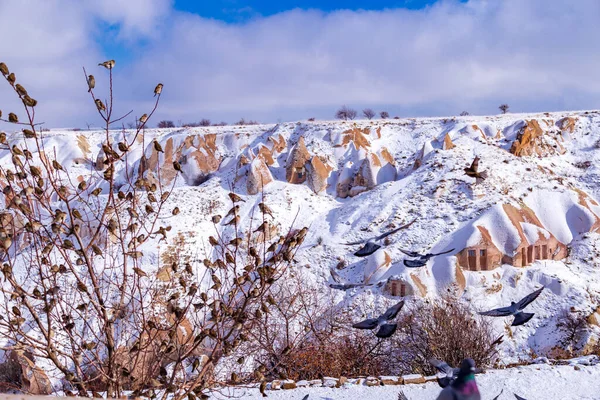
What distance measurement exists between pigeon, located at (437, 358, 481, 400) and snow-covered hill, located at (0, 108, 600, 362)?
6366 mm

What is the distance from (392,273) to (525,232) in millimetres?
4949

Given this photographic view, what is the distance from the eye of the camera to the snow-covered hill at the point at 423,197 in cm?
1302

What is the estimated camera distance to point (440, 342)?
27.5 ft

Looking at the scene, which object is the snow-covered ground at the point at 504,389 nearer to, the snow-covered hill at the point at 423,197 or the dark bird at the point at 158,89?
the snow-covered hill at the point at 423,197

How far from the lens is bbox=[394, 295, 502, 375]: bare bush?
8.03 m

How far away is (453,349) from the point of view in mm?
8133

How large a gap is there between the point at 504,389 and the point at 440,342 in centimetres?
282

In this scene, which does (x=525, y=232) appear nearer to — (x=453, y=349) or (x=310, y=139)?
(x=453, y=349)

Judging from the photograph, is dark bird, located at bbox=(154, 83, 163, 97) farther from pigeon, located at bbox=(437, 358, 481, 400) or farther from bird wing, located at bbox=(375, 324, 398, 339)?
bird wing, located at bbox=(375, 324, 398, 339)

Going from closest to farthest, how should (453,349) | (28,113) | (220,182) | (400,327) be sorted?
1. (28,113)
2. (453,349)
3. (400,327)
4. (220,182)

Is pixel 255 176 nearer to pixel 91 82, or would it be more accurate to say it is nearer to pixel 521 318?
pixel 521 318

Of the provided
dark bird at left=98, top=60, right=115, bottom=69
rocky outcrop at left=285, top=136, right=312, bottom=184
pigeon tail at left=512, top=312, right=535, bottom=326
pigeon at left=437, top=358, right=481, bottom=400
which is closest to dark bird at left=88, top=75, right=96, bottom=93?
Result: dark bird at left=98, top=60, right=115, bottom=69

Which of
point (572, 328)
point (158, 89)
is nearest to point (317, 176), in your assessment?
point (572, 328)

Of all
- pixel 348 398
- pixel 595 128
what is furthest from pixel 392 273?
pixel 595 128
